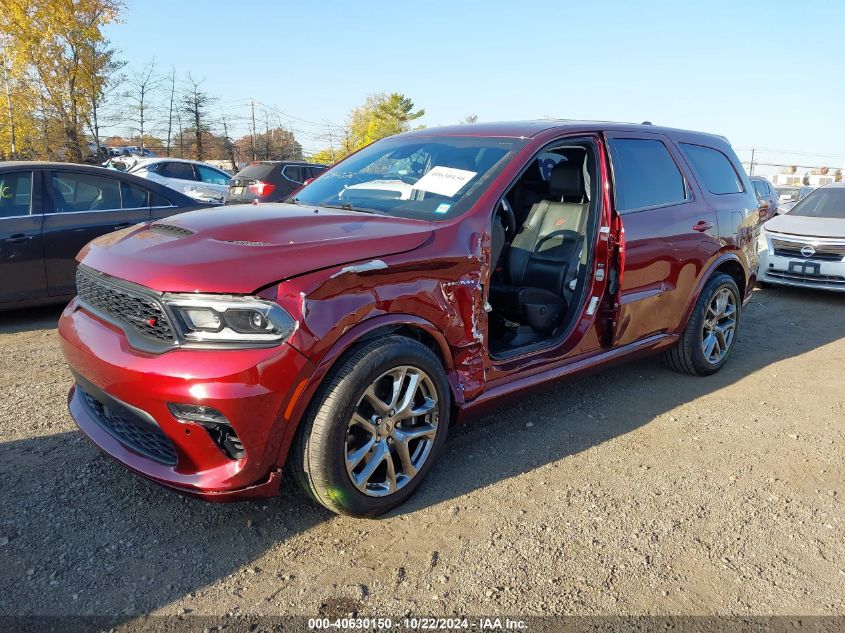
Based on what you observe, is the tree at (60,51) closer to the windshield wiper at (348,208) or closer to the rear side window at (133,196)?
the rear side window at (133,196)

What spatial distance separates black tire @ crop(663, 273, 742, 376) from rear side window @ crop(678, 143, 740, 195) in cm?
69

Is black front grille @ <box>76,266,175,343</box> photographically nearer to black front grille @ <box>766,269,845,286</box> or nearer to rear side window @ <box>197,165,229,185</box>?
black front grille @ <box>766,269,845,286</box>

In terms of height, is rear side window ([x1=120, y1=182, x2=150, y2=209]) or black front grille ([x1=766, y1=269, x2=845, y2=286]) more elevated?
rear side window ([x1=120, y1=182, x2=150, y2=209])

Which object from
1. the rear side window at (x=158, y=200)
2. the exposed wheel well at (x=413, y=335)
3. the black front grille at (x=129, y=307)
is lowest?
the exposed wheel well at (x=413, y=335)

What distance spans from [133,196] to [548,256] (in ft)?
14.4

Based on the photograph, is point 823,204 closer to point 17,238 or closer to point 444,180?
point 444,180

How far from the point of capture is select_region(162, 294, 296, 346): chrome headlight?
94.7 inches

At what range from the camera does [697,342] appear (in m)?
4.79

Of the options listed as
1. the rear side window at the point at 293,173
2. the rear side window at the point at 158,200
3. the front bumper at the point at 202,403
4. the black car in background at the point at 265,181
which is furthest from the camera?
the rear side window at the point at 293,173

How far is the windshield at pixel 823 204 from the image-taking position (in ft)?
29.8

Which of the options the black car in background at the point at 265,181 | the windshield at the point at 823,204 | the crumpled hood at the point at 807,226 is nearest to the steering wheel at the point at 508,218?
the crumpled hood at the point at 807,226

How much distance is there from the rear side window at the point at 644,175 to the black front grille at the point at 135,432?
2.92 metres

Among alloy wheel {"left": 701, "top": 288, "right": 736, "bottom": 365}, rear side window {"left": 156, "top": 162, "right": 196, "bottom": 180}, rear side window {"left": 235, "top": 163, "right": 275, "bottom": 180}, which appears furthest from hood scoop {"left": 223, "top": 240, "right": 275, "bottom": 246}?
rear side window {"left": 156, "top": 162, "right": 196, "bottom": 180}

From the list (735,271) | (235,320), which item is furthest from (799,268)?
(235,320)
